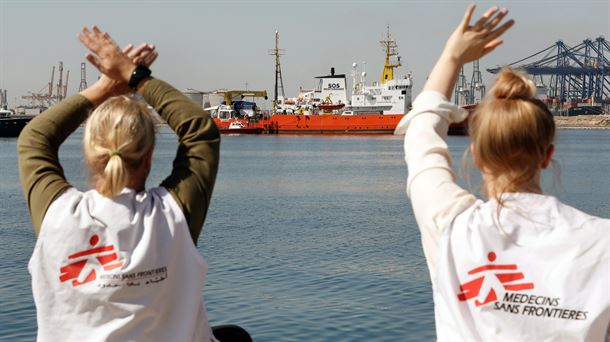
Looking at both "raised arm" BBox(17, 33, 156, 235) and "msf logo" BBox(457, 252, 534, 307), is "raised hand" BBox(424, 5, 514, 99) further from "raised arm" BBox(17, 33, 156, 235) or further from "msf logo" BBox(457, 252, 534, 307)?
"raised arm" BBox(17, 33, 156, 235)

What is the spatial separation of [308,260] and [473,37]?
374 inches

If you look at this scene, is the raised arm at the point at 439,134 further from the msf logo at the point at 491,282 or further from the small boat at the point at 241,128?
the small boat at the point at 241,128

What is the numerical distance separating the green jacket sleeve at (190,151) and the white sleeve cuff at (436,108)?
0.43m

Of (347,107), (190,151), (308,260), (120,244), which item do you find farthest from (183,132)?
(347,107)

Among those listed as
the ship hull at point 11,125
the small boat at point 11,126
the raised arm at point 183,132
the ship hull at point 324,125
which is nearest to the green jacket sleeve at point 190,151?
the raised arm at point 183,132

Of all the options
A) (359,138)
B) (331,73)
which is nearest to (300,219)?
(359,138)

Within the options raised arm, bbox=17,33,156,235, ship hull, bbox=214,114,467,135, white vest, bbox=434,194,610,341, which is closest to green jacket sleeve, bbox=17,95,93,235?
raised arm, bbox=17,33,156,235

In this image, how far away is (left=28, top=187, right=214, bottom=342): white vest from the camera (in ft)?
5.80

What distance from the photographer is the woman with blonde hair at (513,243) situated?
5.04ft

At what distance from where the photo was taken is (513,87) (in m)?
1.63

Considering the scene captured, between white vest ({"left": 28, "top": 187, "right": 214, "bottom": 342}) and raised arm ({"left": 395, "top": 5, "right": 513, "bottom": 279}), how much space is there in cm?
50

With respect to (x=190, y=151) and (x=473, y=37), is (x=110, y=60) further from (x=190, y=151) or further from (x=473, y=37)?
(x=473, y=37)

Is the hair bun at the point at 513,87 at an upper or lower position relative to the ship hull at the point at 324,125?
upper

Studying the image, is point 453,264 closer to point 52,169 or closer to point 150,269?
point 150,269
